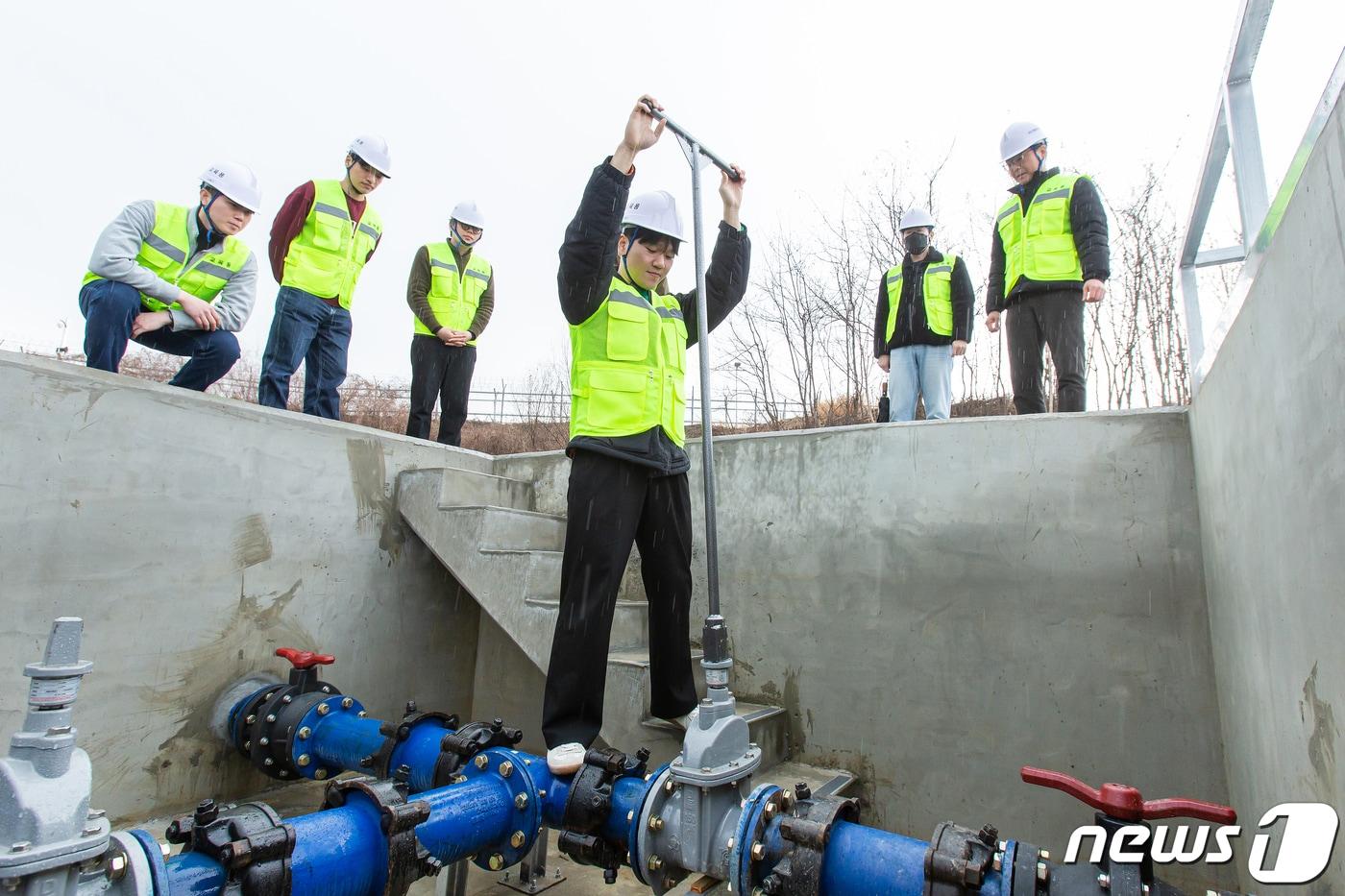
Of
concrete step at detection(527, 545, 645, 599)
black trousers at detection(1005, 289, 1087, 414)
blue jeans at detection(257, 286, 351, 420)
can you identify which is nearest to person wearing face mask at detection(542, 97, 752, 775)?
concrete step at detection(527, 545, 645, 599)

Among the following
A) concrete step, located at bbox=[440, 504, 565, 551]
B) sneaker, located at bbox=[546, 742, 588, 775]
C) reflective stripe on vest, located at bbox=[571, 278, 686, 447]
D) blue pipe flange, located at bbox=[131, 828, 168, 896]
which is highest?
reflective stripe on vest, located at bbox=[571, 278, 686, 447]

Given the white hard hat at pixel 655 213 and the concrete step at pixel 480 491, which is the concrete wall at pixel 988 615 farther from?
the concrete step at pixel 480 491

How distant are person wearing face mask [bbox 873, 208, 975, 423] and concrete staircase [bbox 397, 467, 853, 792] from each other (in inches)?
67.6

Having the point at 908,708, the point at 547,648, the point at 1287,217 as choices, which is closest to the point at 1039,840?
the point at 908,708

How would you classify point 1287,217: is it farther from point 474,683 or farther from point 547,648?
point 474,683

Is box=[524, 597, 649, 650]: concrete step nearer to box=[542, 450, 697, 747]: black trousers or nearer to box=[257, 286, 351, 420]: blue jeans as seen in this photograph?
box=[542, 450, 697, 747]: black trousers

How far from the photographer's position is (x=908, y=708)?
8.93ft

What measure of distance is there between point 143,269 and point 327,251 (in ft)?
3.11

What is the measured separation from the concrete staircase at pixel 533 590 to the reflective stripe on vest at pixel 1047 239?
87.6 inches

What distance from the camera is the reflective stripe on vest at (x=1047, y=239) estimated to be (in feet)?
10.8

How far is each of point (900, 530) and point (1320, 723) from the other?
64.0 inches

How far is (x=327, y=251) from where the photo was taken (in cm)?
367

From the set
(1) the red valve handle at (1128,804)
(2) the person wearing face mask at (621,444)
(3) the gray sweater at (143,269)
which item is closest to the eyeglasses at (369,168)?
(3) the gray sweater at (143,269)

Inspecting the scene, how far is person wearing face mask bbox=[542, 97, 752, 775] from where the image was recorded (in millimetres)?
2256
